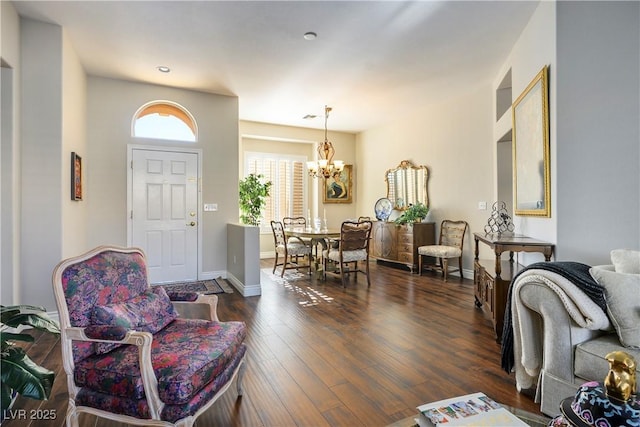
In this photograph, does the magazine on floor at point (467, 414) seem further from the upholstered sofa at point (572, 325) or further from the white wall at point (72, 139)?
the white wall at point (72, 139)

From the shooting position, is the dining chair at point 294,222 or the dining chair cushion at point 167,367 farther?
the dining chair at point 294,222

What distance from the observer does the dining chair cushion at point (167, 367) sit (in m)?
1.42

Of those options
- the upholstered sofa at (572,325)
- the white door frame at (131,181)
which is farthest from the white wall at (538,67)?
the white door frame at (131,181)

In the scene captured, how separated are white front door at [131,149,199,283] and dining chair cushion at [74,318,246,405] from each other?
3.38m

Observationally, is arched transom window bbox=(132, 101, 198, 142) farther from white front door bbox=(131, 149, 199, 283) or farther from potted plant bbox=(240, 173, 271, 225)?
potted plant bbox=(240, 173, 271, 225)

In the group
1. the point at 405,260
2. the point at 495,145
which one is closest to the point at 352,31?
the point at 495,145

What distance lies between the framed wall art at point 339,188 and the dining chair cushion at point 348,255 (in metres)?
2.91

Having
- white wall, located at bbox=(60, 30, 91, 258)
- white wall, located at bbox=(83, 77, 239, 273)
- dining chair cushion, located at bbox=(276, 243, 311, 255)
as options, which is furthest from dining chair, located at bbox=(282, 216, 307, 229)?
white wall, located at bbox=(60, 30, 91, 258)

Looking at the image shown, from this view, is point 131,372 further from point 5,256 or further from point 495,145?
point 495,145

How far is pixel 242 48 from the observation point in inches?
143

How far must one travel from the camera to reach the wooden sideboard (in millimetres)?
5625

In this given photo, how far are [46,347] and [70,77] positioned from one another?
282 cm

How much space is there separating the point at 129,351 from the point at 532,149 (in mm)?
3536

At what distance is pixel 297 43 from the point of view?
352 centimetres
